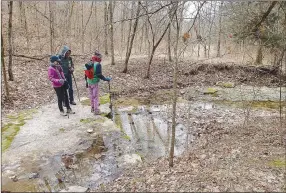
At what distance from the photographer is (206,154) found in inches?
276

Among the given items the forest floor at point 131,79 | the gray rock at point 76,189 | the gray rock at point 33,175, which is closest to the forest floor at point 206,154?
the forest floor at point 131,79

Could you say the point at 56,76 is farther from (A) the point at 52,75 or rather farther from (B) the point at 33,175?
(B) the point at 33,175

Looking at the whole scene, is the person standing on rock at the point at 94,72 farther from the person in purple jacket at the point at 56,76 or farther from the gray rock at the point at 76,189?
the gray rock at the point at 76,189

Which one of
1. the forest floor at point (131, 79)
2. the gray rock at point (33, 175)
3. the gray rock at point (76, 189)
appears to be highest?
the forest floor at point (131, 79)

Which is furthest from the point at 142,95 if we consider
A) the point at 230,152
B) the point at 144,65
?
the point at 230,152

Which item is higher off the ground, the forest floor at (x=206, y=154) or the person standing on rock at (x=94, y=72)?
the person standing on rock at (x=94, y=72)

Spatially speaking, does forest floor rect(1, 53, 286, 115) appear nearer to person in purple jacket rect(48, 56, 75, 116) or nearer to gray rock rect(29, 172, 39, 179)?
person in purple jacket rect(48, 56, 75, 116)

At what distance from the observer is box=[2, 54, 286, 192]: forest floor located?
542 cm

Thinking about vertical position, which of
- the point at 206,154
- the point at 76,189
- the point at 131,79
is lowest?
the point at 76,189

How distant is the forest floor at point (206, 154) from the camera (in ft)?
17.8

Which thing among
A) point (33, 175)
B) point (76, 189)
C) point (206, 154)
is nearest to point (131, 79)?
point (206, 154)

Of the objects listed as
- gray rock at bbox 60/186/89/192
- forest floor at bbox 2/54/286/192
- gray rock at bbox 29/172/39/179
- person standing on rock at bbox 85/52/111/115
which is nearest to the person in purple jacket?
person standing on rock at bbox 85/52/111/115

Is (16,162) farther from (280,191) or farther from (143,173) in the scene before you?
(280,191)

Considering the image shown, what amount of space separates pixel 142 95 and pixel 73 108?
460 cm
